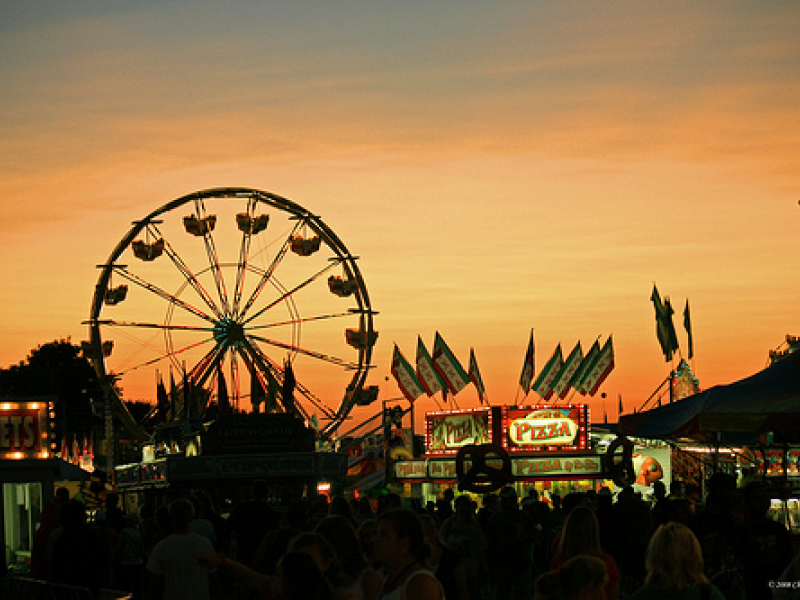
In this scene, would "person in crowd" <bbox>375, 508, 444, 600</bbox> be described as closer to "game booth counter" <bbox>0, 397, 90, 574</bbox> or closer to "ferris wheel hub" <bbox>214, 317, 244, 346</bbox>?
"game booth counter" <bbox>0, 397, 90, 574</bbox>

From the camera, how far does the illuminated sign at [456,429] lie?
43625mm

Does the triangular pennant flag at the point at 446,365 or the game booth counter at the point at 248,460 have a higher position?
the triangular pennant flag at the point at 446,365

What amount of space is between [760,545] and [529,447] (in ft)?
110

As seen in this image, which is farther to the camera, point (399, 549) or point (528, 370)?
point (528, 370)

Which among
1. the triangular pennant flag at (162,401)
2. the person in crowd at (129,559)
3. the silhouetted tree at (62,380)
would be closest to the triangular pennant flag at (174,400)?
the triangular pennant flag at (162,401)

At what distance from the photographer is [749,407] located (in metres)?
14.5

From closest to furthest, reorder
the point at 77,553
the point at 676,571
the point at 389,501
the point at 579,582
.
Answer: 1. the point at 579,582
2. the point at 676,571
3. the point at 77,553
4. the point at 389,501

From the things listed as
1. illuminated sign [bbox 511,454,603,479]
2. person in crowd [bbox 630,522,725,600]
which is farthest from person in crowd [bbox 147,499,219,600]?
illuminated sign [bbox 511,454,603,479]

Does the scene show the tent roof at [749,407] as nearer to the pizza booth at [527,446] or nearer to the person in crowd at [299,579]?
the person in crowd at [299,579]

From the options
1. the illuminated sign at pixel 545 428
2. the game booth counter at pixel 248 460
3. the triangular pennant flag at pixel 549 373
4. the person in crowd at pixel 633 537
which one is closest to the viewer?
the person in crowd at pixel 633 537

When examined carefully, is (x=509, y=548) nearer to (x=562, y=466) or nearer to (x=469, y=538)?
(x=469, y=538)

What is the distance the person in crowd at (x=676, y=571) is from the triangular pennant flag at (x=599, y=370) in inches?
1681

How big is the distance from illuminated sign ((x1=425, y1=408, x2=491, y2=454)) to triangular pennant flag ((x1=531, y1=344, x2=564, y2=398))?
6.20 meters

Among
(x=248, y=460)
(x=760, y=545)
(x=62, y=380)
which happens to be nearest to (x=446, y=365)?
(x=248, y=460)
